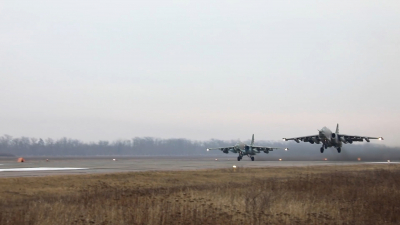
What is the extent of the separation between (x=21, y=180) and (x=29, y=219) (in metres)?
13.0

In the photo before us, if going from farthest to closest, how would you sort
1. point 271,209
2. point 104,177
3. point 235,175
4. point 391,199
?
point 235,175
point 104,177
point 391,199
point 271,209

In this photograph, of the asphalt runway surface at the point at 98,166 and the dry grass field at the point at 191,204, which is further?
the asphalt runway surface at the point at 98,166

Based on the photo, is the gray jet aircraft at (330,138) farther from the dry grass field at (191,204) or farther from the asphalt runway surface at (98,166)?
the dry grass field at (191,204)

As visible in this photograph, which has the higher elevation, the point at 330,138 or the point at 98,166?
the point at 330,138

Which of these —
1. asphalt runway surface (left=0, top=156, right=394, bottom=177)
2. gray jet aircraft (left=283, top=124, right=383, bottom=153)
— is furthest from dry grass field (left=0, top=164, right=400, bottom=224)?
gray jet aircraft (left=283, top=124, right=383, bottom=153)

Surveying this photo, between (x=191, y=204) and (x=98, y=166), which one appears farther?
(x=98, y=166)

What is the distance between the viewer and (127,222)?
1300 cm

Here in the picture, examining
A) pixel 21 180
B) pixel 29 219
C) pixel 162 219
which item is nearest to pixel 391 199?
pixel 162 219

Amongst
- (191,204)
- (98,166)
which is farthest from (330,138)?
(191,204)

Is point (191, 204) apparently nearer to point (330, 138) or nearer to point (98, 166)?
point (98, 166)

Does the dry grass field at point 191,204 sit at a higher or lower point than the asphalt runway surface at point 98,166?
lower

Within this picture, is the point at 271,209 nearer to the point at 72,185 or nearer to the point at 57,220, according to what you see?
the point at 57,220

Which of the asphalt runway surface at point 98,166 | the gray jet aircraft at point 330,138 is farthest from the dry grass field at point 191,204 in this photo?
the gray jet aircraft at point 330,138

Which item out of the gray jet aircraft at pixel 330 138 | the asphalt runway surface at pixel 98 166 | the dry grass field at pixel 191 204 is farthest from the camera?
the gray jet aircraft at pixel 330 138
